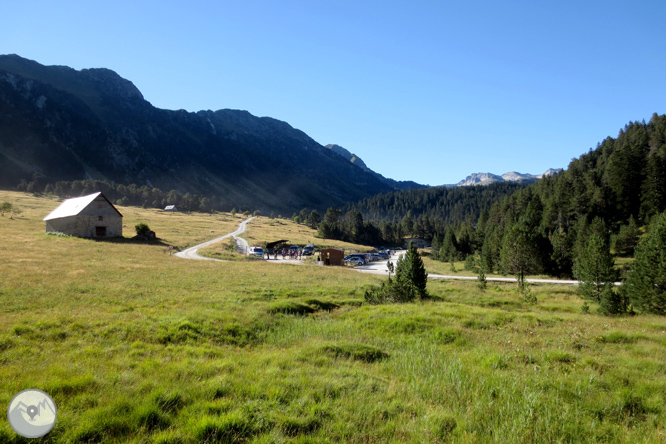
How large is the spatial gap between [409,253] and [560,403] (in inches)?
706

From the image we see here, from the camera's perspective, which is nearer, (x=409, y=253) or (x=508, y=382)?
(x=508, y=382)

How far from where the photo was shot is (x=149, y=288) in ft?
66.4

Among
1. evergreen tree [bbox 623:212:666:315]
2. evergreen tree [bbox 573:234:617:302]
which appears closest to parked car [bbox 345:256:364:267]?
evergreen tree [bbox 573:234:617:302]

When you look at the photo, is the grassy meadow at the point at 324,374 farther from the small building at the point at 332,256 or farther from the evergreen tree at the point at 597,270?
the small building at the point at 332,256

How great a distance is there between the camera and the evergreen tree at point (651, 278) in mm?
24594

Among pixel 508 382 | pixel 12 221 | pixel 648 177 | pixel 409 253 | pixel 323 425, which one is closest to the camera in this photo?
pixel 323 425

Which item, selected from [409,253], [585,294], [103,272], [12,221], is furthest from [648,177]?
[12,221]

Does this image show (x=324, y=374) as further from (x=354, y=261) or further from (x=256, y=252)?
(x=354, y=261)

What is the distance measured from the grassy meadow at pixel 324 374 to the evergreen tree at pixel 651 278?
13860mm

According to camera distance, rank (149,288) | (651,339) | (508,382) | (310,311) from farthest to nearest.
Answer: (149,288)
(310,311)
(651,339)
(508,382)

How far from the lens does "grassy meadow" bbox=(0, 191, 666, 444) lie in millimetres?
4934

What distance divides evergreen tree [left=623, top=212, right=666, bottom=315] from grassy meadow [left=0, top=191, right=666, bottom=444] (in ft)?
45.5

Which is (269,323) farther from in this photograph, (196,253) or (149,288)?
(196,253)

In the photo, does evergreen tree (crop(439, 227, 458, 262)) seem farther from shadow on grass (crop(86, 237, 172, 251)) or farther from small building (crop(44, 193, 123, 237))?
small building (crop(44, 193, 123, 237))
